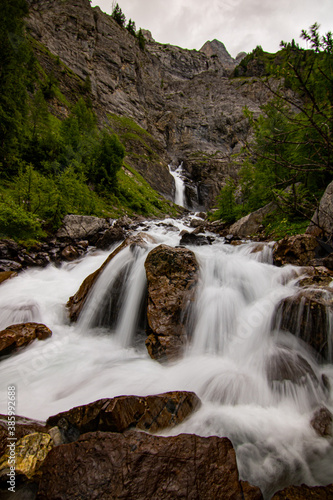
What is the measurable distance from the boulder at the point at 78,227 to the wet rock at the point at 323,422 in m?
9.98

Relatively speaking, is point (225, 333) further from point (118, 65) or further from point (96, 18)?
point (96, 18)

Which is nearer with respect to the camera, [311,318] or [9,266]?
[311,318]

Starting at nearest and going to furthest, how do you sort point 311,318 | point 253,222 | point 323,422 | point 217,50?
1. point 323,422
2. point 311,318
3. point 253,222
4. point 217,50

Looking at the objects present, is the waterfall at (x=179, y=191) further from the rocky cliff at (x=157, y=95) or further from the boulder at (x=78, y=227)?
the boulder at (x=78, y=227)

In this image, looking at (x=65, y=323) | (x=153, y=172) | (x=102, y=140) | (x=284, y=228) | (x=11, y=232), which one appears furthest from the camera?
(x=153, y=172)

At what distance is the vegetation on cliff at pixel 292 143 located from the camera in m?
1.41

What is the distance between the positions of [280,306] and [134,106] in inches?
2294

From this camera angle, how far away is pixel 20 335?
411cm

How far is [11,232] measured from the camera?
7.39 m

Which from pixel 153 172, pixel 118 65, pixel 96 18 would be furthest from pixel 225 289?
pixel 96 18

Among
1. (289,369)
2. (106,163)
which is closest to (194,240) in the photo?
(289,369)

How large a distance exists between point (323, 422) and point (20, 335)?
202 inches

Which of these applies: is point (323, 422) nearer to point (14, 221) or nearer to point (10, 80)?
point (14, 221)

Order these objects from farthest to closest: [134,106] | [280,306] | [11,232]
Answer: [134,106] < [11,232] < [280,306]
